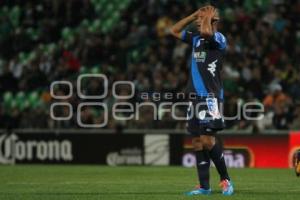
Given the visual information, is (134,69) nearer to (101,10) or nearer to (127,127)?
(127,127)

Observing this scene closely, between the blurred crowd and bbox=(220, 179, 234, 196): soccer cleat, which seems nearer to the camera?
bbox=(220, 179, 234, 196): soccer cleat

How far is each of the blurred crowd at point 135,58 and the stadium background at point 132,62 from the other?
31mm

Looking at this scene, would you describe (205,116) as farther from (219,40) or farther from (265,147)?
(265,147)

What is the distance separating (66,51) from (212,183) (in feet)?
39.3

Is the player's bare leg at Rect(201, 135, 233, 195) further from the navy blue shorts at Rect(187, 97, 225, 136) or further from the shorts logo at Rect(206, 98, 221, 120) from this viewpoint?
the shorts logo at Rect(206, 98, 221, 120)

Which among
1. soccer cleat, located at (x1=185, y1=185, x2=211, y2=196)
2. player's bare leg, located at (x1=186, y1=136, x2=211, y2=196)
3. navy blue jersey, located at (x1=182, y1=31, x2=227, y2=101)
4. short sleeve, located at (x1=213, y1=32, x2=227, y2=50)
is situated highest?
short sleeve, located at (x1=213, y1=32, x2=227, y2=50)

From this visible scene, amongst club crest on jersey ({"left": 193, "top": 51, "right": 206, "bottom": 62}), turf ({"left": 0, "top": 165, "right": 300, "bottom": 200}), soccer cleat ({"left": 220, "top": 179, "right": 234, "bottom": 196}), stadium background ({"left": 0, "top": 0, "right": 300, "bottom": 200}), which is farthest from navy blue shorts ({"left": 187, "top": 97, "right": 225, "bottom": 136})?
stadium background ({"left": 0, "top": 0, "right": 300, "bottom": 200})

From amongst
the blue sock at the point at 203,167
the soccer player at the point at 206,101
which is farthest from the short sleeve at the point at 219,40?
the blue sock at the point at 203,167

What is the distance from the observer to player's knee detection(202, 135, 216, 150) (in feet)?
36.4

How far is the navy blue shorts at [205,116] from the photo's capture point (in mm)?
11000

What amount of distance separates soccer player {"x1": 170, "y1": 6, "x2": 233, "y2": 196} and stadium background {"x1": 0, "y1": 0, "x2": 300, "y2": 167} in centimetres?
883

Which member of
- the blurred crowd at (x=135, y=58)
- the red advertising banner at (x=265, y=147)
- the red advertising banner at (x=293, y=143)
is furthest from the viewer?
the blurred crowd at (x=135, y=58)

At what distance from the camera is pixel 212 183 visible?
43.6ft

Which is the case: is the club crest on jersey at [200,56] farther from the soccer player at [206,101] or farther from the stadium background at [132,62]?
the stadium background at [132,62]
